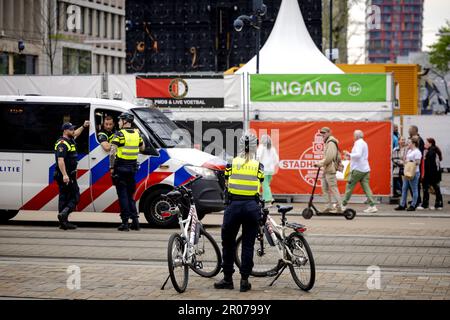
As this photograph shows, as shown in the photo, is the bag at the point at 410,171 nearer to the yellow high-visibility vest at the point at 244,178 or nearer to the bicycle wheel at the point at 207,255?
the bicycle wheel at the point at 207,255

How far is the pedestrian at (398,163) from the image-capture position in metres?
24.8

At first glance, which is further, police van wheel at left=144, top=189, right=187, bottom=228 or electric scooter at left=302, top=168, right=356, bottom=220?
electric scooter at left=302, top=168, right=356, bottom=220

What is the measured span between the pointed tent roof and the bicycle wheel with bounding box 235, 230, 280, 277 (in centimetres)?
1814

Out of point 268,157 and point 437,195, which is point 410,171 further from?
point 268,157

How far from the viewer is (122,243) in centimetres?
1540

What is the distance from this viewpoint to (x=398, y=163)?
24453 millimetres

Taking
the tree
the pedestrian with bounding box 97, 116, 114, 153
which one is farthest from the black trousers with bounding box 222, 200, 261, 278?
the tree

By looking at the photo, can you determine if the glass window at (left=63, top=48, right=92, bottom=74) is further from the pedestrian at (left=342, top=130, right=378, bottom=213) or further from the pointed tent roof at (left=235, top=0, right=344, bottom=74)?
the pedestrian at (left=342, top=130, right=378, bottom=213)

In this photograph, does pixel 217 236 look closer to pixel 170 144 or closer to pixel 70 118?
pixel 170 144

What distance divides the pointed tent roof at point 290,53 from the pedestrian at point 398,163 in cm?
457

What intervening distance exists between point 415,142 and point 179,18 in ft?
99.8

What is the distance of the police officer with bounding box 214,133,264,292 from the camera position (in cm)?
1071

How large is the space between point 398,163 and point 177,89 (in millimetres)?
5706

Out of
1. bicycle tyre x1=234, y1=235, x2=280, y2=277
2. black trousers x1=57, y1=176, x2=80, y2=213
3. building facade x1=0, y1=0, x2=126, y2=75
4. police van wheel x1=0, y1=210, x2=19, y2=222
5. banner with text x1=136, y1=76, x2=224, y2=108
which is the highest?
building facade x1=0, y1=0, x2=126, y2=75
